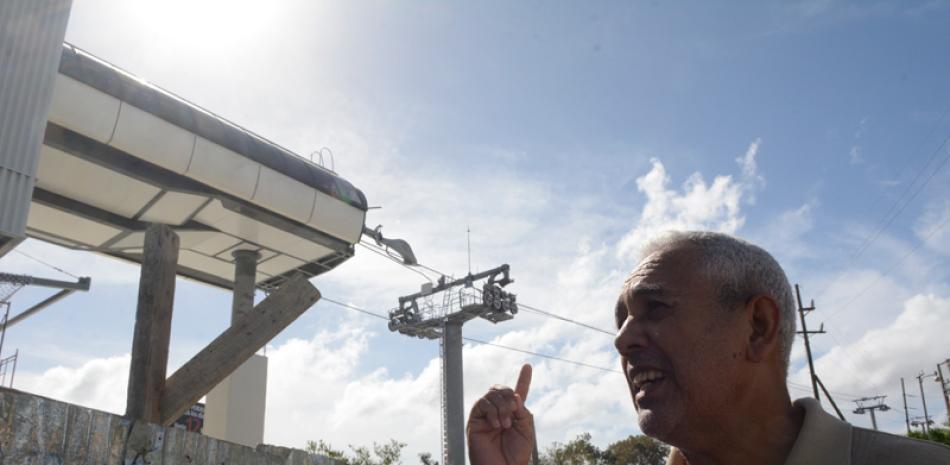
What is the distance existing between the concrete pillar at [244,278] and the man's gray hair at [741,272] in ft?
44.4

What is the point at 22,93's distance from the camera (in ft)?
27.8

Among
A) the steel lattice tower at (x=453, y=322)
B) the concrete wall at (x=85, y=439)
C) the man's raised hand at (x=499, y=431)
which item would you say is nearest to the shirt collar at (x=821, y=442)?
the man's raised hand at (x=499, y=431)

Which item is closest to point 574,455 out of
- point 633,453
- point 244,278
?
point 633,453

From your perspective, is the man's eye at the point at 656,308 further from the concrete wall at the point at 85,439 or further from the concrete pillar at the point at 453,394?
the concrete pillar at the point at 453,394

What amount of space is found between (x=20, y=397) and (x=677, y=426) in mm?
3534

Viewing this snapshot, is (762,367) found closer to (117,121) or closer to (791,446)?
(791,446)

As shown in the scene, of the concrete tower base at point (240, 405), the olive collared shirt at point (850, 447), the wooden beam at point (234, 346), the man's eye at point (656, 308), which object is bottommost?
the olive collared shirt at point (850, 447)

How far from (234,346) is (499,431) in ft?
14.0

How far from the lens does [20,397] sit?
12.8 ft

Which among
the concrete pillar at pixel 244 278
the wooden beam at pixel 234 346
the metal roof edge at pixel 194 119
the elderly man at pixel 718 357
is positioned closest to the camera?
the elderly man at pixel 718 357

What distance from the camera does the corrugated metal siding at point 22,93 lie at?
817cm

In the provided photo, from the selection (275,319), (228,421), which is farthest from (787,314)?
(228,421)

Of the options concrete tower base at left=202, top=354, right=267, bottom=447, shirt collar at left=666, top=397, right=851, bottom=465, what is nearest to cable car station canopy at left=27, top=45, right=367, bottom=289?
concrete tower base at left=202, top=354, right=267, bottom=447

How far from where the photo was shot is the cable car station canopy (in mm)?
10469
